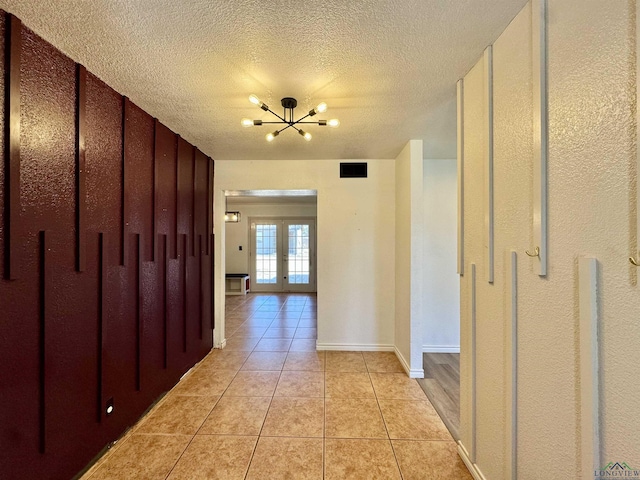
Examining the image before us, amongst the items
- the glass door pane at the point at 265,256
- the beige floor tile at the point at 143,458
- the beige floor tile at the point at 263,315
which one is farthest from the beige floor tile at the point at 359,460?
the glass door pane at the point at 265,256

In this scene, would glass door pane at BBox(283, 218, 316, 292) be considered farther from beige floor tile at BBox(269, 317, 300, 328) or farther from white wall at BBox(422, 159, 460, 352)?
white wall at BBox(422, 159, 460, 352)

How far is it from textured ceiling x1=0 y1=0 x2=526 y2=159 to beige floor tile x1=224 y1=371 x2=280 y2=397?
2539 millimetres

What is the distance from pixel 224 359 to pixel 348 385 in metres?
1.57

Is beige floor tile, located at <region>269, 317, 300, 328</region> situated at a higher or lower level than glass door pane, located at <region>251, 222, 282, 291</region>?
lower

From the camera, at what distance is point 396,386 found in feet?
8.56

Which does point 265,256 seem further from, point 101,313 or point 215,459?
point 215,459

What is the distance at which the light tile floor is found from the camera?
5.39 ft

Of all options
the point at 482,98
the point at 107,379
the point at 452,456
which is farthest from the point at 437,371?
the point at 107,379

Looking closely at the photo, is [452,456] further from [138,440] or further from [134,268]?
[134,268]

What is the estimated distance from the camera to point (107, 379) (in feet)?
5.78

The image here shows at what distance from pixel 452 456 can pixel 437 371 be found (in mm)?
1268

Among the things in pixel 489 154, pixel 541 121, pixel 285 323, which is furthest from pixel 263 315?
pixel 541 121

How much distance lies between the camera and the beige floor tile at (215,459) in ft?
5.24

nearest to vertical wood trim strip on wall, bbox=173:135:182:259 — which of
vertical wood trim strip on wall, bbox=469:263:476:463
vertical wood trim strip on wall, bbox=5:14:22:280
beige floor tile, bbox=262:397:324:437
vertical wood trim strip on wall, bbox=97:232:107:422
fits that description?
vertical wood trim strip on wall, bbox=97:232:107:422
